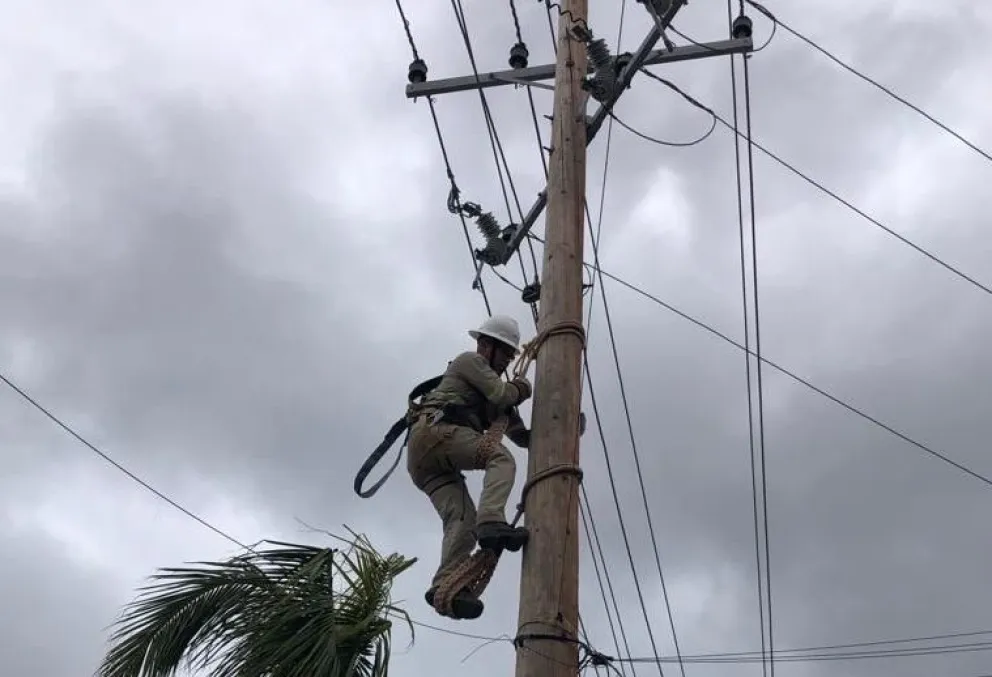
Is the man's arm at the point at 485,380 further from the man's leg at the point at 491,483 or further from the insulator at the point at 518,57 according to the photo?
the insulator at the point at 518,57

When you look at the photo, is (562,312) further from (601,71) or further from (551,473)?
(601,71)

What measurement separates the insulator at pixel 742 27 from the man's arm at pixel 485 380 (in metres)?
2.55

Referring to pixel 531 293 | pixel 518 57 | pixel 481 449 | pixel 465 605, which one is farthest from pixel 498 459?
pixel 518 57

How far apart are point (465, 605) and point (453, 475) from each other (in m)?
0.75

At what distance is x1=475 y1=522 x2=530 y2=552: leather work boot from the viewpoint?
4.89 m

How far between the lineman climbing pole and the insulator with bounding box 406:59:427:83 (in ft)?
1.25

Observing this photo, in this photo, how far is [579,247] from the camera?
5.73 metres

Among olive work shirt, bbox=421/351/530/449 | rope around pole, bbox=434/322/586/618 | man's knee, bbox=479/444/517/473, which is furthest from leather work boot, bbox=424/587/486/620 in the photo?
olive work shirt, bbox=421/351/530/449

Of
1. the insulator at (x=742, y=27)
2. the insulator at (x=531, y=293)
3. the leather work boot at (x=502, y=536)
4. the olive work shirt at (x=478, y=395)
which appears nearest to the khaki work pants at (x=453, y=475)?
the olive work shirt at (x=478, y=395)

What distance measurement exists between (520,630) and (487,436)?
1165 mm

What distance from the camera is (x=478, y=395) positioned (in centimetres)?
577

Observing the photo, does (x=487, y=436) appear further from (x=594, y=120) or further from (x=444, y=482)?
(x=594, y=120)

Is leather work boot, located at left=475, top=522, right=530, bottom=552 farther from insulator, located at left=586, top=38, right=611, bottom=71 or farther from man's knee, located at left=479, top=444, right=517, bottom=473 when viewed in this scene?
insulator, located at left=586, top=38, right=611, bottom=71

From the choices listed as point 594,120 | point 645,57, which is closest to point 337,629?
point 594,120
